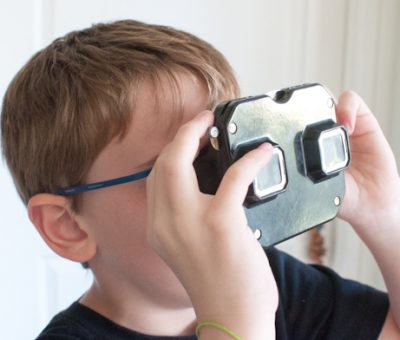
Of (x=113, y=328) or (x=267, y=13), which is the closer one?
(x=113, y=328)

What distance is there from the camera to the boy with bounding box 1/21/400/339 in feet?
2.07

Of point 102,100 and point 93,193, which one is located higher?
point 102,100

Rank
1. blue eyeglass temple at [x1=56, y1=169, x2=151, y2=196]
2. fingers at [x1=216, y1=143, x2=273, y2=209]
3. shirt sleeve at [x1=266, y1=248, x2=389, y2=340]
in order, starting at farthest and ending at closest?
shirt sleeve at [x1=266, y1=248, x2=389, y2=340] → blue eyeglass temple at [x1=56, y1=169, x2=151, y2=196] → fingers at [x1=216, y1=143, x2=273, y2=209]

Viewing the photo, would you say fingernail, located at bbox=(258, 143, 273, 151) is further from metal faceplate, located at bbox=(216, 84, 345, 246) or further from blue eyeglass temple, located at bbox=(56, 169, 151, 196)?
blue eyeglass temple, located at bbox=(56, 169, 151, 196)

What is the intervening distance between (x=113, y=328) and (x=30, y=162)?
0.24 m

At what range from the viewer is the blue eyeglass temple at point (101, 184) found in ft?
2.06

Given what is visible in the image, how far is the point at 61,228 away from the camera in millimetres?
707

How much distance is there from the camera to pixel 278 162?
506 mm

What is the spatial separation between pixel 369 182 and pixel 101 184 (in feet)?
1.15

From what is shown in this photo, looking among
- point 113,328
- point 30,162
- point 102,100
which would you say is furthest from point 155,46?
point 113,328

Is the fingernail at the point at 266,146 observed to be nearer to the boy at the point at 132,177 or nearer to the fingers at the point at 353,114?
the boy at the point at 132,177

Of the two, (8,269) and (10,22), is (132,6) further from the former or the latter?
(8,269)

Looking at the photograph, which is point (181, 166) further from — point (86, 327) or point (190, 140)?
point (86, 327)

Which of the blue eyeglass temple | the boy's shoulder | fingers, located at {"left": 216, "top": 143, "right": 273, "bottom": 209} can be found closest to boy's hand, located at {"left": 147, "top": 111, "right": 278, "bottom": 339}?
fingers, located at {"left": 216, "top": 143, "right": 273, "bottom": 209}
